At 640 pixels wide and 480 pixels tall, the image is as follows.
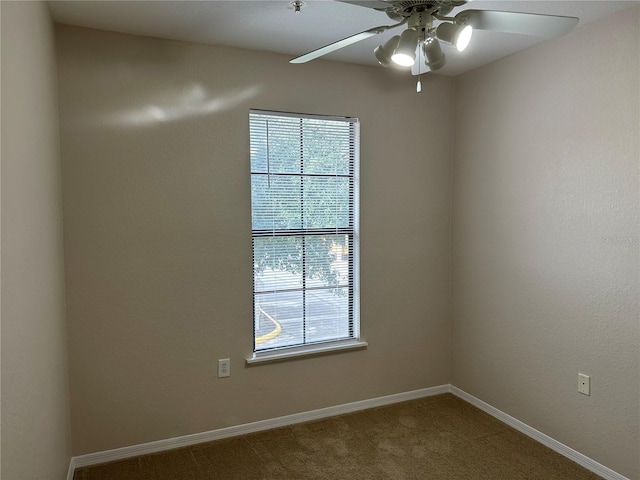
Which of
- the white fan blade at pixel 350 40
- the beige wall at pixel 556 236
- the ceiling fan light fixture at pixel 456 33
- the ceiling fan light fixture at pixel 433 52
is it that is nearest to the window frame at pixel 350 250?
the beige wall at pixel 556 236

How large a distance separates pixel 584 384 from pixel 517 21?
1.96 meters

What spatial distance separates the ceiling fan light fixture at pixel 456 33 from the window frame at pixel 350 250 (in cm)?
145

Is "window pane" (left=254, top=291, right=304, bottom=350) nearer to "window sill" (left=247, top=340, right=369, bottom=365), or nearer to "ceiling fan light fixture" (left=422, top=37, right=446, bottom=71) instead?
"window sill" (left=247, top=340, right=369, bottom=365)

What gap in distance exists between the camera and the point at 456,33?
62.1 inches

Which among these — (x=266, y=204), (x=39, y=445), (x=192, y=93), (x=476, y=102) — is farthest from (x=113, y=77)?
(x=476, y=102)

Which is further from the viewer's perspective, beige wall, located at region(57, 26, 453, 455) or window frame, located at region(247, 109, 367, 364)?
window frame, located at region(247, 109, 367, 364)

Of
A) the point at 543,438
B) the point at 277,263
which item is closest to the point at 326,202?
the point at 277,263

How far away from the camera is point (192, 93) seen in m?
2.69

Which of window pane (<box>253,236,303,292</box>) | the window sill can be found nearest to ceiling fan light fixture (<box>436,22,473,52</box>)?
window pane (<box>253,236,303,292</box>)

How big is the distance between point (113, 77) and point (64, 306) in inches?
48.8

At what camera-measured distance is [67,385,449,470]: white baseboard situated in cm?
261

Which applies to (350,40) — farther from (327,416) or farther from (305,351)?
(327,416)

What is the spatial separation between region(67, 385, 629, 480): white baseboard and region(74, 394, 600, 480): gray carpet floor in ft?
0.13

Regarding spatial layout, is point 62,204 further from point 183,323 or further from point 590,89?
point 590,89
